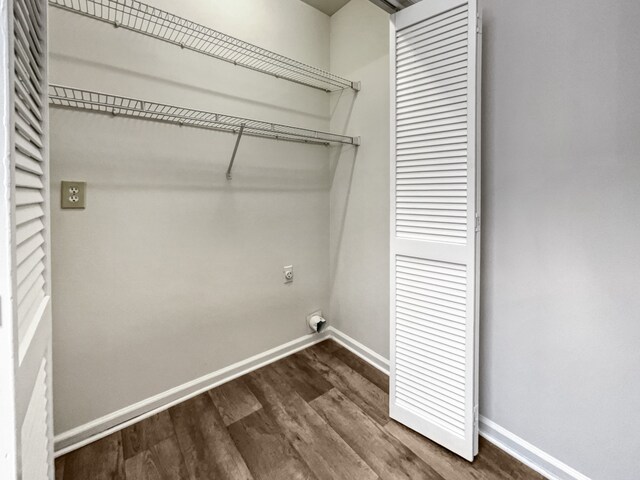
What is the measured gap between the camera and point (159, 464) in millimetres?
1312

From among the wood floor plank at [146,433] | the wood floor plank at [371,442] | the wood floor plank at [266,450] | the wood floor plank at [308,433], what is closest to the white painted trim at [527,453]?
the wood floor plank at [371,442]

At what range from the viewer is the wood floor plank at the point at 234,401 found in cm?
160

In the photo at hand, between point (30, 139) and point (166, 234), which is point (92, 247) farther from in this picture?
point (30, 139)

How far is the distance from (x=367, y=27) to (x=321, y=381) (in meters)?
2.34

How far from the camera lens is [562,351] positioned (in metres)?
1.17

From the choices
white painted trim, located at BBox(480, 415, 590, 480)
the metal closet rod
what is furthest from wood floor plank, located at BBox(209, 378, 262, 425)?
the metal closet rod

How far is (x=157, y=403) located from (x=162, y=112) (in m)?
1.58

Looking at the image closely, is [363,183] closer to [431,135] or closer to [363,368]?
[431,135]

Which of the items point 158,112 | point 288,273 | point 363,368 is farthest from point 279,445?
point 158,112

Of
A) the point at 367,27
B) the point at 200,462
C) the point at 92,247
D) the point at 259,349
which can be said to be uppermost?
the point at 367,27

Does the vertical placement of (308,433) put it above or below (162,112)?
below

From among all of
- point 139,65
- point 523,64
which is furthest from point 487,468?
point 139,65

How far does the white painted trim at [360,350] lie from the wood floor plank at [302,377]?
1.20 feet

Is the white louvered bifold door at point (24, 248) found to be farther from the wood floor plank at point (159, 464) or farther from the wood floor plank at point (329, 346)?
the wood floor plank at point (329, 346)
